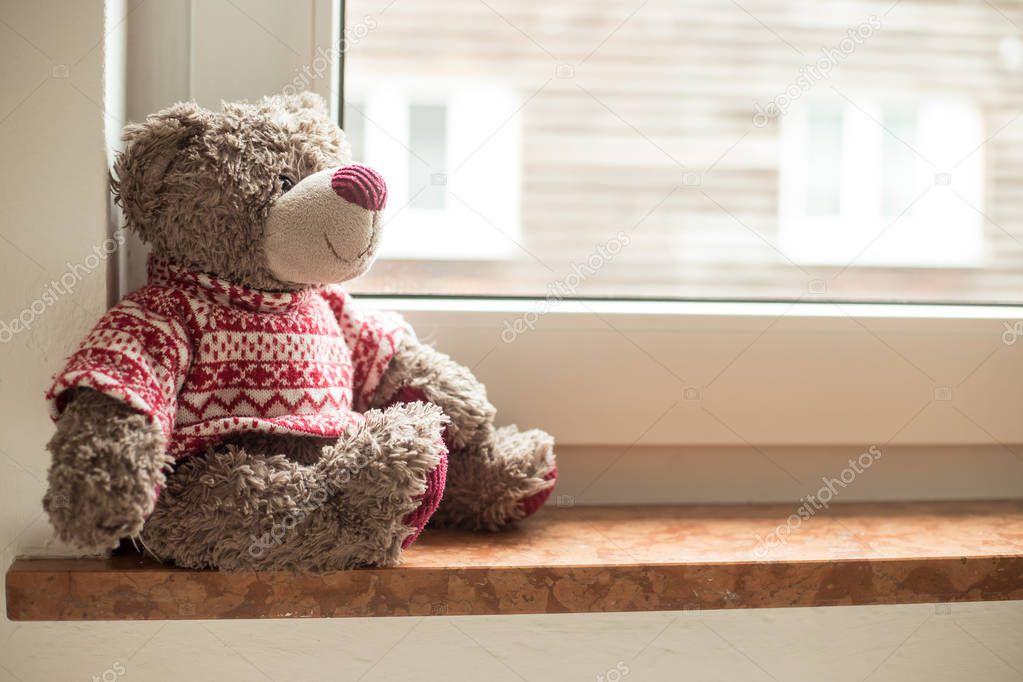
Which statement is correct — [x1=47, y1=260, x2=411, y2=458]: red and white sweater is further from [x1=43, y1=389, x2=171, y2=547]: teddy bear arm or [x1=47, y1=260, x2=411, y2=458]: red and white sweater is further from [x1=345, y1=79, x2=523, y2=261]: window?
[x1=345, y1=79, x2=523, y2=261]: window

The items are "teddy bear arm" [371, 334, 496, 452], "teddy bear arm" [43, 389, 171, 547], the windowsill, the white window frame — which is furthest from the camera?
the white window frame

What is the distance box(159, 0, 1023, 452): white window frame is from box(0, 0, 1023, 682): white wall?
7.2 inches

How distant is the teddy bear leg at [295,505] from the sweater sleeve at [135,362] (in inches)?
2.5

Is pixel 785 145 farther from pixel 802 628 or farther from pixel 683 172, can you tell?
pixel 802 628

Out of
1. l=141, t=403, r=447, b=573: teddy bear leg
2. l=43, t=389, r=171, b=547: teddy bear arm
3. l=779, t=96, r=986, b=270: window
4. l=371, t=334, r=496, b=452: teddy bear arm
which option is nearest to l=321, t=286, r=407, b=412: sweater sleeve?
l=371, t=334, r=496, b=452: teddy bear arm

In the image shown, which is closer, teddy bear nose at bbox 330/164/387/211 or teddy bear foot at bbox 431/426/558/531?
teddy bear nose at bbox 330/164/387/211

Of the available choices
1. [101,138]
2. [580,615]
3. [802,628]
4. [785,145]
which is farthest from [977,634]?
[101,138]

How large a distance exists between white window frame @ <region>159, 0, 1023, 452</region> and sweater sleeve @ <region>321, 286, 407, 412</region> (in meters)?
0.08

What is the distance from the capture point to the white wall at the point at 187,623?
73 cm

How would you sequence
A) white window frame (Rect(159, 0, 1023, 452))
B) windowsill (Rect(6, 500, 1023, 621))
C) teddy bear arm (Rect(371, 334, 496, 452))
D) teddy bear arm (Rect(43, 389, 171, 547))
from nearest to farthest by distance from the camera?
1. teddy bear arm (Rect(43, 389, 171, 547))
2. windowsill (Rect(6, 500, 1023, 621))
3. teddy bear arm (Rect(371, 334, 496, 452))
4. white window frame (Rect(159, 0, 1023, 452))

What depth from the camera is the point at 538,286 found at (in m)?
0.99


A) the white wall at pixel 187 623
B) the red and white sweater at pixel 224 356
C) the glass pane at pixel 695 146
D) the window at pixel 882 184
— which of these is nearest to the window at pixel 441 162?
the glass pane at pixel 695 146

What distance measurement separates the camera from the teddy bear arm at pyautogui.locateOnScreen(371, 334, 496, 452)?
32.4 inches

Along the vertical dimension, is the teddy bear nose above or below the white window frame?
above
